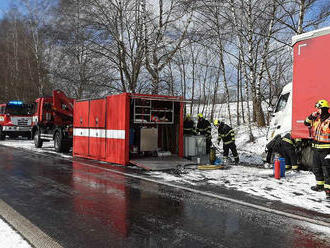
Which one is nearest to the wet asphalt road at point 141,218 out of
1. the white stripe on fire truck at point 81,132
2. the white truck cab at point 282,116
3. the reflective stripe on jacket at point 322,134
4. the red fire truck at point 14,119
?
the reflective stripe on jacket at point 322,134

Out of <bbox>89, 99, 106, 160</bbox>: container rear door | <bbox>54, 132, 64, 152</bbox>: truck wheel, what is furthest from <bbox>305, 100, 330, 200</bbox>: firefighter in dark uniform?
<bbox>54, 132, 64, 152</bbox>: truck wheel

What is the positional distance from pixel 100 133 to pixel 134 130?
129 cm

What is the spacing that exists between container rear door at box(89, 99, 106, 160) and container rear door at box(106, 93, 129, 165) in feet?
1.22

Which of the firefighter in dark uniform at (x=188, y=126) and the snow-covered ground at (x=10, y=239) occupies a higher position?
the firefighter in dark uniform at (x=188, y=126)

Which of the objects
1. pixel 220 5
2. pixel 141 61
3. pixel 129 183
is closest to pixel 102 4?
pixel 141 61

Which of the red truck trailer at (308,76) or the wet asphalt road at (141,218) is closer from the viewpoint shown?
the wet asphalt road at (141,218)

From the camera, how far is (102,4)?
15.6m

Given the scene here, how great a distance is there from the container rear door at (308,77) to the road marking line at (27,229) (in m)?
6.78

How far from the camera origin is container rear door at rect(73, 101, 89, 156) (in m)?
12.6

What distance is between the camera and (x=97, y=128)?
11922 mm

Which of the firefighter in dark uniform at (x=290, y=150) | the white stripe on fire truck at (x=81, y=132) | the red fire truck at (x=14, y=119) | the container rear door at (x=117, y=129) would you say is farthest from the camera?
the red fire truck at (x=14, y=119)

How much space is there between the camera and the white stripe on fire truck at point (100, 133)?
35.1 feet

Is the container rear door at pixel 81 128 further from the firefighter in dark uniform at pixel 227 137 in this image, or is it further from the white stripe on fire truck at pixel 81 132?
the firefighter in dark uniform at pixel 227 137

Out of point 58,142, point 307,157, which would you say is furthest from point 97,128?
point 307,157
